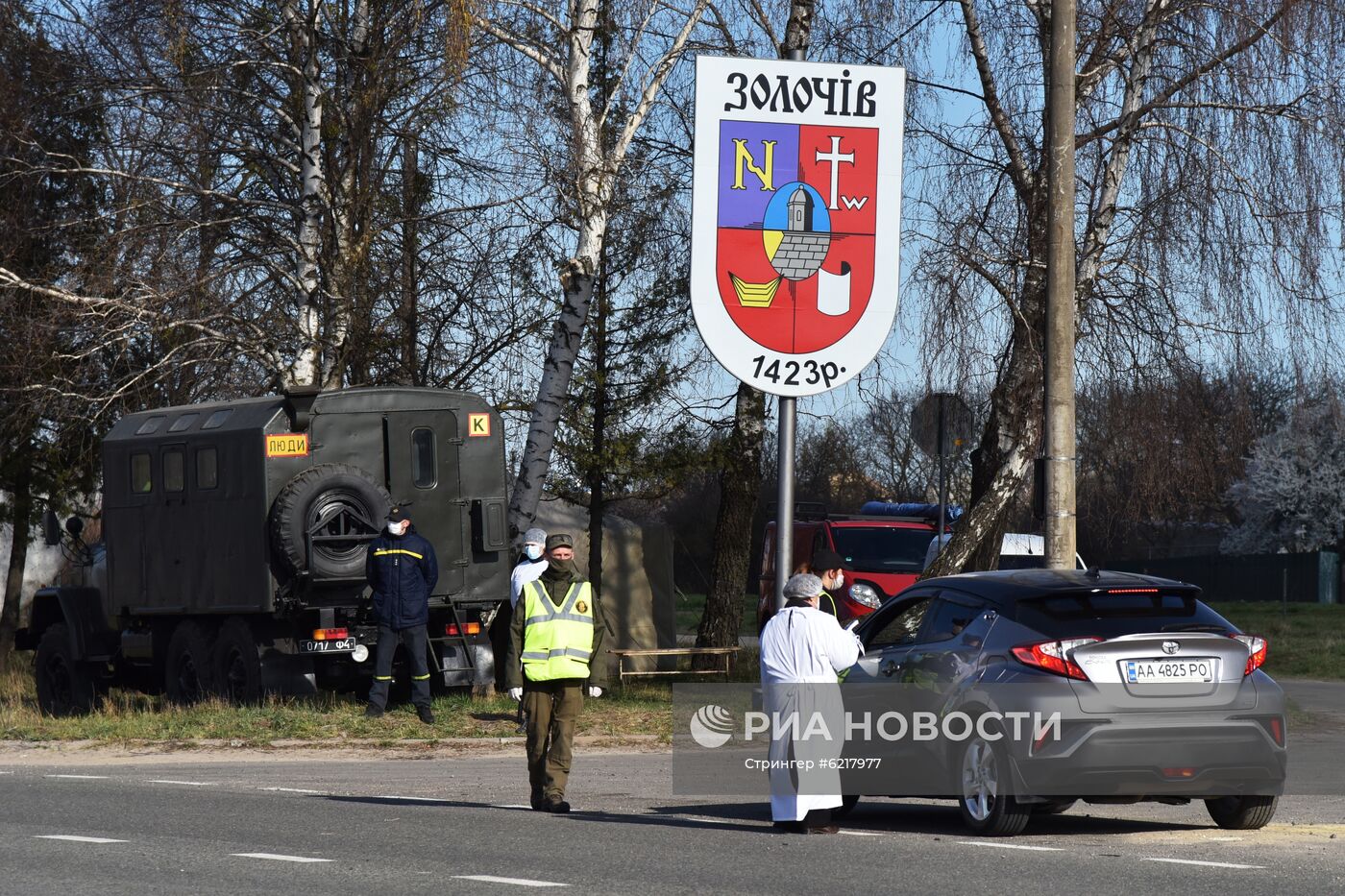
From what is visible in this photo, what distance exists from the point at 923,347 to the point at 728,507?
21.4 feet

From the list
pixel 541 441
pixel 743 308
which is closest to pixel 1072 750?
pixel 743 308

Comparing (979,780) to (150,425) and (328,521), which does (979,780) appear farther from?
(150,425)

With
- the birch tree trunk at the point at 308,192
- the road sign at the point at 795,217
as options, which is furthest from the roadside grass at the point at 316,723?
the road sign at the point at 795,217

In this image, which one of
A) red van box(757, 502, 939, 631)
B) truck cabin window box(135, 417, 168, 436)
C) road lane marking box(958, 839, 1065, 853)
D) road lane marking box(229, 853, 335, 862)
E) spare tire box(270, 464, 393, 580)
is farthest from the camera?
red van box(757, 502, 939, 631)

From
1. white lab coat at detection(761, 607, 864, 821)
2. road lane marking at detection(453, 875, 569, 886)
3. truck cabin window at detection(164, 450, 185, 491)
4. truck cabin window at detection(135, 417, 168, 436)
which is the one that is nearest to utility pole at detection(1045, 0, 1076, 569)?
white lab coat at detection(761, 607, 864, 821)

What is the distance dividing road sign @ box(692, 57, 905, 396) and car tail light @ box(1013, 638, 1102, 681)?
Answer: 3200mm

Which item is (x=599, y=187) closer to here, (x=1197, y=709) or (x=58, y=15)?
(x=58, y=15)

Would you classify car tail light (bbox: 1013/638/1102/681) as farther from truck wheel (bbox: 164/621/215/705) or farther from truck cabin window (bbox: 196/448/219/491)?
truck wheel (bbox: 164/621/215/705)

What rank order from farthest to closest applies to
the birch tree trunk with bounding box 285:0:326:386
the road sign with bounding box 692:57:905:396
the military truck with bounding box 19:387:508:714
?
1. the birch tree trunk with bounding box 285:0:326:386
2. the military truck with bounding box 19:387:508:714
3. the road sign with bounding box 692:57:905:396

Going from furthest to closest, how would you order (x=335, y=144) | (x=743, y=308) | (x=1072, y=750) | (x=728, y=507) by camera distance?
(x=728, y=507) → (x=335, y=144) → (x=743, y=308) → (x=1072, y=750)

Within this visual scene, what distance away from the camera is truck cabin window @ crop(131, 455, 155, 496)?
1986 centimetres

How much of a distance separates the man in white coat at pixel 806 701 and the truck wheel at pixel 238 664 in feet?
30.2

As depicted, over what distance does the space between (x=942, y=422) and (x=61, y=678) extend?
11.6 meters

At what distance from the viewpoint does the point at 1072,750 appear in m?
9.35
